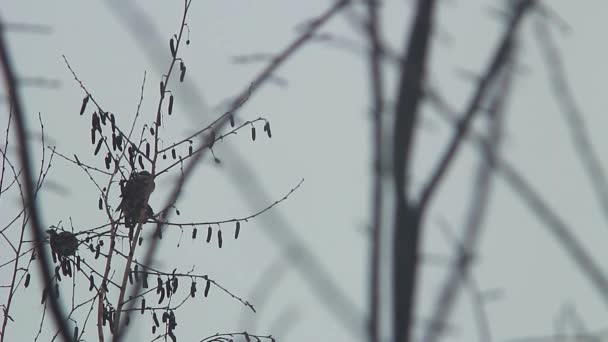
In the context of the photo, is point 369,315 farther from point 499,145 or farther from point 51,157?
point 51,157

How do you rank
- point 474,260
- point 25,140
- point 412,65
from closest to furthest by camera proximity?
point 412,65
point 474,260
point 25,140

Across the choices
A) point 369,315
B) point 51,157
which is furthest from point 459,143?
point 51,157

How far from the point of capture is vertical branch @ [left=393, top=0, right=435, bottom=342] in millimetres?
752

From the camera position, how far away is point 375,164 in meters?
0.87

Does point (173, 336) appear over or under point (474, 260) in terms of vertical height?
over

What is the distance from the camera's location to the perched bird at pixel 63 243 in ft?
8.16

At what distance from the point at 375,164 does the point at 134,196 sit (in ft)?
5.19

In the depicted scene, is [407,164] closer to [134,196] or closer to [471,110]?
[471,110]

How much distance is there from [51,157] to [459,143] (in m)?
2.13

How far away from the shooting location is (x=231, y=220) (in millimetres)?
2504

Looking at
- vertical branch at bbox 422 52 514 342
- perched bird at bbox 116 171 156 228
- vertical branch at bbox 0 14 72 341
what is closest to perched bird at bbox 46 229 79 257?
perched bird at bbox 116 171 156 228

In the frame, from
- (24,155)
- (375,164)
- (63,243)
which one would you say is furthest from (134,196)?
(375,164)

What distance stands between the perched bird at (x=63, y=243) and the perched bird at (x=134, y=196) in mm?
224

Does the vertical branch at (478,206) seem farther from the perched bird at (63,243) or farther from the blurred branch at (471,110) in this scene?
the perched bird at (63,243)
